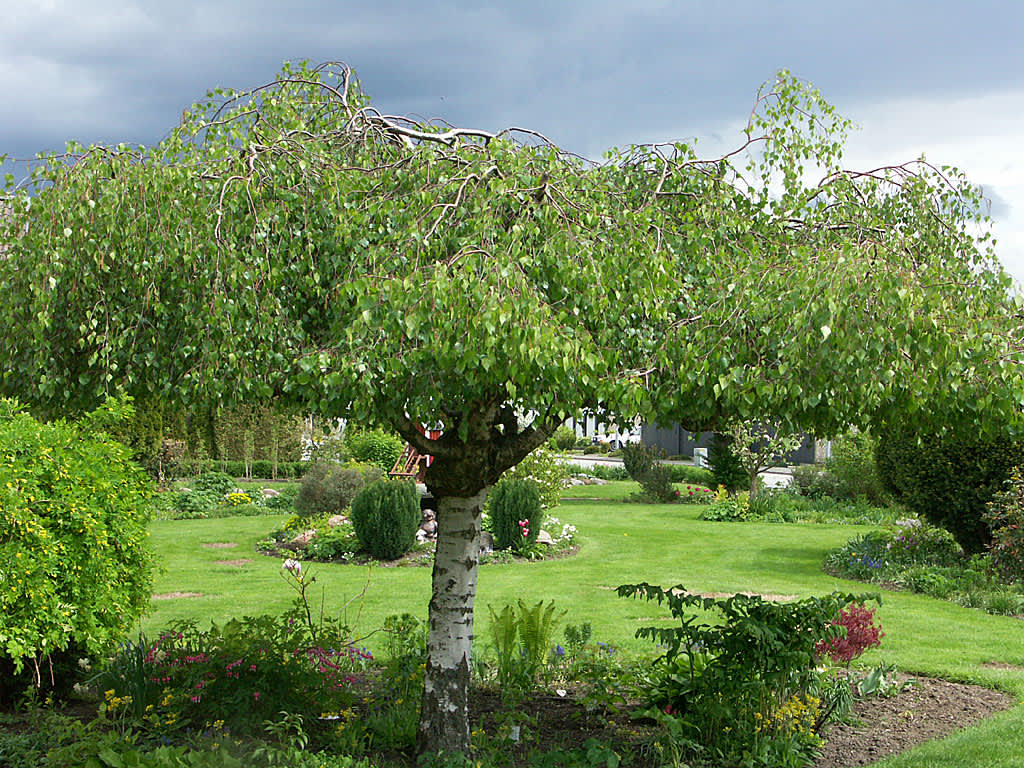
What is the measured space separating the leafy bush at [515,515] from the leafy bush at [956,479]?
15.1ft

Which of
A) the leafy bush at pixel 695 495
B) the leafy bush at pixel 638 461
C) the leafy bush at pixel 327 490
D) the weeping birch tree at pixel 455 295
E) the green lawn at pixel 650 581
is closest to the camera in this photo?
the weeping birch tree at pixel 455 295

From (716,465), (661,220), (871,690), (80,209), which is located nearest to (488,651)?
(871,690)

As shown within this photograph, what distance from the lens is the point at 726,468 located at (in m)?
20.5

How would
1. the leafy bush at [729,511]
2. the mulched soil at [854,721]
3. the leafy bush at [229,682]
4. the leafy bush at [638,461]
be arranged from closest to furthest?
the leafy bush at [229,682] < the mulched soil at [854,721] < the leafy bush at [729,511] < the leafy bush at [638,461]

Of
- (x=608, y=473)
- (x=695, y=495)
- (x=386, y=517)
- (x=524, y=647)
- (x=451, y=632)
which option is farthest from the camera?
(x=608, y=473)

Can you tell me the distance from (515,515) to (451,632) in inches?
312

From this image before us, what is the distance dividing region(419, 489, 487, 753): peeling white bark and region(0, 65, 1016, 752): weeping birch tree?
12 mm

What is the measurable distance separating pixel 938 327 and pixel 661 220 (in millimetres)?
1361

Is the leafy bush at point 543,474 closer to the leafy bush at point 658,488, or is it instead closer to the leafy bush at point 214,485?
the leafy bush at point 658,488

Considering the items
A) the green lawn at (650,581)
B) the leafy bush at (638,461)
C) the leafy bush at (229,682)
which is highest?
the leafy bush at (638,461)

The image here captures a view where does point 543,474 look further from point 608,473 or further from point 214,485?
point 608,473

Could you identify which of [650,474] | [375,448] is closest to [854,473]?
[650,474]

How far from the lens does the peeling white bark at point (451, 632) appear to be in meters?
4.74

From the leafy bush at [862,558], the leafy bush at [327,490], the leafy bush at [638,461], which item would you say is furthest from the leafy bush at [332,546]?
the leafy bush at [638,461]
